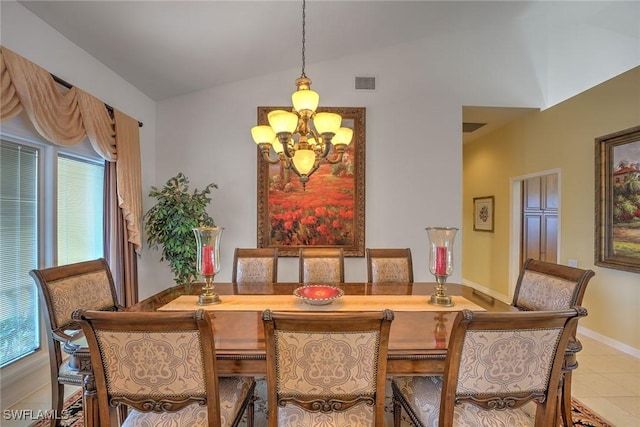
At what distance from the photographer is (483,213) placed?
205 inches

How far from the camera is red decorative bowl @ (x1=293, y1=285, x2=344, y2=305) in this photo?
179 cm

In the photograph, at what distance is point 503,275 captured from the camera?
469cm

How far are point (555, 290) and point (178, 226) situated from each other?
324 cm

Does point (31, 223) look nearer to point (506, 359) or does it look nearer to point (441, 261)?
point (441, 261)

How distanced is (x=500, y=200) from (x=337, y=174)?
2800 millimetres

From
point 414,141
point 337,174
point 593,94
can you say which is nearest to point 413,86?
point 414,141

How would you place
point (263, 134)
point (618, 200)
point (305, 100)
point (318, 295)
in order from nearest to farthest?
1. point (318, 295)
2. point (305, 100)
3. point (263, 134)
4. point (618, 200)

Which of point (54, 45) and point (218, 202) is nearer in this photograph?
point (54, 45)

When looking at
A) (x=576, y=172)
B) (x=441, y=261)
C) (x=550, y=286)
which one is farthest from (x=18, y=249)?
(x=576, y=172)

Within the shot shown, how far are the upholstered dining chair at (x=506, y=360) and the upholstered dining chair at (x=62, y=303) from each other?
1.68 metres

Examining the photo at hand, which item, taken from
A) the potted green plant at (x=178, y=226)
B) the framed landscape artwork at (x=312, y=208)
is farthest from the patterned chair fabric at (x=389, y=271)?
the potted green plant at (x=178, y=226)

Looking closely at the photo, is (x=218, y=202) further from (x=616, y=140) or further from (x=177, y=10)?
(x=616, y=140)

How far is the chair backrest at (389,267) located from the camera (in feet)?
8.77

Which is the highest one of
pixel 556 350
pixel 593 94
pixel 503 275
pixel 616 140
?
pixel 593 94
